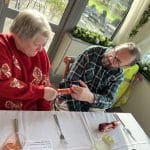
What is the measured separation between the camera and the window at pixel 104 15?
3.03 meters

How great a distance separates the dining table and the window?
65.1 inches

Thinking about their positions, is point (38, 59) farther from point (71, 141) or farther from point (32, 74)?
point (71, 141)

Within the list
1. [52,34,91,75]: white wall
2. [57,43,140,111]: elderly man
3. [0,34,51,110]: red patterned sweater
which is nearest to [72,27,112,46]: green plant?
[52,34,91,75]: white wall

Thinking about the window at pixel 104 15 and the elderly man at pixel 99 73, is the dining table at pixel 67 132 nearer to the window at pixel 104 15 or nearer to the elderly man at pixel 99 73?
the elderly man at pixel 99 73

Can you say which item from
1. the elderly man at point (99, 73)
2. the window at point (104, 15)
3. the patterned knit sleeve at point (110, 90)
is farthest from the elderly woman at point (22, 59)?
the window at point (104, 15)

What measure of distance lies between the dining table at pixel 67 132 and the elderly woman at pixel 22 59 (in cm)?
13

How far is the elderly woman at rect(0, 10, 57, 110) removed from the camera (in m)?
1.37

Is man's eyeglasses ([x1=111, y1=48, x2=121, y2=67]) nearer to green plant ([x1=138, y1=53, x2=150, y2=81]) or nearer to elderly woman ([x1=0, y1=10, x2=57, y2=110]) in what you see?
elderly woman ([x1=0, y1=10, x2=57, y2=110])

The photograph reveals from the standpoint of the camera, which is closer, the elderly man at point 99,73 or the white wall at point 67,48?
the elderly man at point 99,73

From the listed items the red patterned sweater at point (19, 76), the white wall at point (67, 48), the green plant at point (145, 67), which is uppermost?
the red patterned sweater at point (19, 76)

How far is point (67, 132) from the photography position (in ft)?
4.58

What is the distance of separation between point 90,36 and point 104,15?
0.37 metres

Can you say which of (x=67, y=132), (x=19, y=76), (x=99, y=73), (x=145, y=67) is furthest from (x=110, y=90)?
(x=145, y=67)

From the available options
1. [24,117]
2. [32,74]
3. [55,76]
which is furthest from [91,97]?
[55,76]
